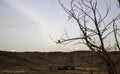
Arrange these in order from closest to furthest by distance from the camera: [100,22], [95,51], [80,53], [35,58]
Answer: [95,51] < [100,22] < [35,58] < [80,53]

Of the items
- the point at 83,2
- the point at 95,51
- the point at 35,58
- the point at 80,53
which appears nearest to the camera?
the point at 95,51

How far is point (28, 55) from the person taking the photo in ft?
250

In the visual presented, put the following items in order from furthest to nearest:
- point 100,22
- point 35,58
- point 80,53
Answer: point 80,53, point 35,58, point 100,22

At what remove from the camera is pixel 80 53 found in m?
82.5

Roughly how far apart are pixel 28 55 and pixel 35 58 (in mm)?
4031

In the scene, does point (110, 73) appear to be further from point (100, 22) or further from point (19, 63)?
point (19, 63)

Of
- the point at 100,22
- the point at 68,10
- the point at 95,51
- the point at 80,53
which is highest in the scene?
the point at 68,10

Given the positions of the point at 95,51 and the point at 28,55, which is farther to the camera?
the point at 28,55

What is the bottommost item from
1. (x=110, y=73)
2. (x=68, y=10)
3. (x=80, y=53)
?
(x=80, y=53)

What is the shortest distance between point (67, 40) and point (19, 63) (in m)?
57.7

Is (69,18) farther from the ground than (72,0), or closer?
closer

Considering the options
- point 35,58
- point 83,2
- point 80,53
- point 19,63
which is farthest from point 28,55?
point 83,2

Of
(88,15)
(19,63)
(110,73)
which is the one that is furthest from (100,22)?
(19,63)

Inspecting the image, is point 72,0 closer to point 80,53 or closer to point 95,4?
point 95,4
